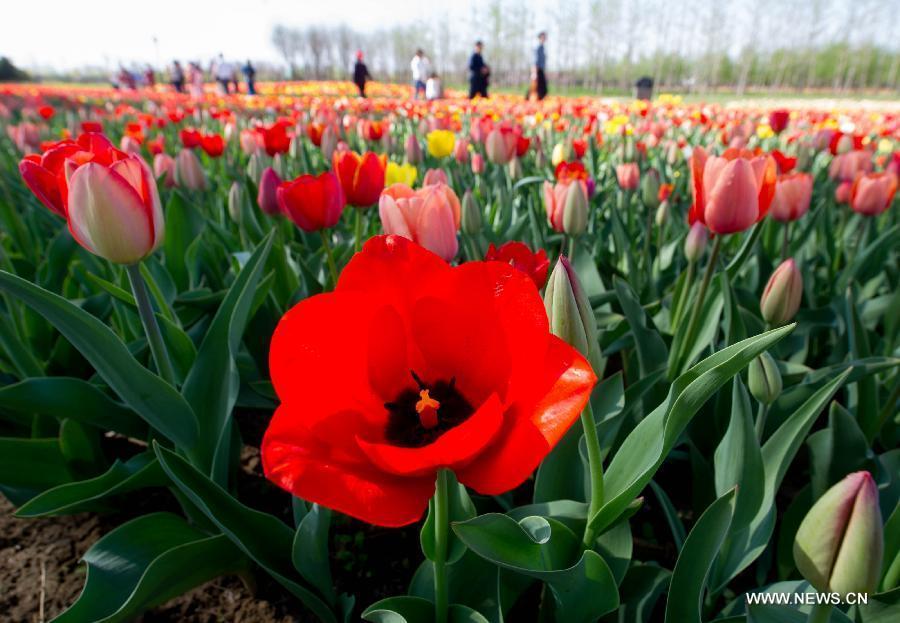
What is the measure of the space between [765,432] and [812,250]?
133 cm

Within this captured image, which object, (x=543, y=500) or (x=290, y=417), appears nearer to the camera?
(x=290, y=417)

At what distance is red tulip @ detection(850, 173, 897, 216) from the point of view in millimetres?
2125

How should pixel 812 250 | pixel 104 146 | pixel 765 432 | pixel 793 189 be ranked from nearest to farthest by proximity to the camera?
pixel 104 146 < pixel 765 432 < pixel 793 189 < pixel 812 250

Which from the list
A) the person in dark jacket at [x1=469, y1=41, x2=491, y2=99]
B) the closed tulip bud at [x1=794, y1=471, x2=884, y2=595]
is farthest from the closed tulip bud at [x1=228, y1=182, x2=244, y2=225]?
the person in dark jacket at [x1=469, y1=41, x2=491, y2=99]

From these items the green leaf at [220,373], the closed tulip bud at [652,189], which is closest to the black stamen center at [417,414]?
the green leaf at [220,373]

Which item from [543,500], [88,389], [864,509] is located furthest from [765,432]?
[88,389]

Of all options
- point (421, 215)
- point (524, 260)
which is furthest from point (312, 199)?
point (524, 260)

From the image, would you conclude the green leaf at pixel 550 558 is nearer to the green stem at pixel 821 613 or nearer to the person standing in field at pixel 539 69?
the green stem at pixel 821 613

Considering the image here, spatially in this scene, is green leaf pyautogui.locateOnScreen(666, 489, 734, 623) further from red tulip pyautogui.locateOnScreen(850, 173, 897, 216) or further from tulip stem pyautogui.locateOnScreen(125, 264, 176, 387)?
red tulip pyautogui.locateOnScreen(850, 173, 897, 216)

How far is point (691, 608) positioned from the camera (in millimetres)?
824

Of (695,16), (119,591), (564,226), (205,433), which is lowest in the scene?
(119,591)

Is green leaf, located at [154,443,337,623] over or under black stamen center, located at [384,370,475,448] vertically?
under

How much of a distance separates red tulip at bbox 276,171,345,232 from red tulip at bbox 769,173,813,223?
1458mm

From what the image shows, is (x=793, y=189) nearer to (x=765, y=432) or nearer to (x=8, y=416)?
(x=765, y=432)
